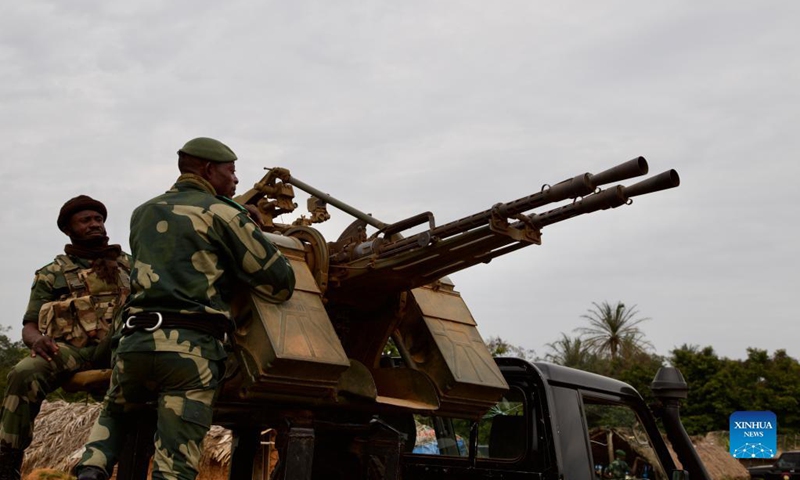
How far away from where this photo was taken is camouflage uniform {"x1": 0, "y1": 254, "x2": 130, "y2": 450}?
15.3 ft

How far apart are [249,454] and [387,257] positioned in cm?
120

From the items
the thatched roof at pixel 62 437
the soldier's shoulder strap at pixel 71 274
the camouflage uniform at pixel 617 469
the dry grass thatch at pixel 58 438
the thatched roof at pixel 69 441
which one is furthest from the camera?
the dry grass thatch at pixel 58 438

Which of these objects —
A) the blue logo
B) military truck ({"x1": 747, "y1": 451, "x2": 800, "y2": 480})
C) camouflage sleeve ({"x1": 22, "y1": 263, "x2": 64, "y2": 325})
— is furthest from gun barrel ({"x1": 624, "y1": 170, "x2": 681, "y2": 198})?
military truck ({"x1": 747, "y1": 451, "x2": 800, "y2": 480})

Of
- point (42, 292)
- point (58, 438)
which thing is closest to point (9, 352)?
point (58, 438)

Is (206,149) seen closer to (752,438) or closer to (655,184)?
(655,184)

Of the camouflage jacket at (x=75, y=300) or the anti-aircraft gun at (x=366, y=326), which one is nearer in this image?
the anti-aircraft gun at (x=366, y=326)

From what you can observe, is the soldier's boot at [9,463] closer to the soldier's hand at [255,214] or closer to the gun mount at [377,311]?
the gun mount at [377,311]

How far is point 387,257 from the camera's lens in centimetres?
478

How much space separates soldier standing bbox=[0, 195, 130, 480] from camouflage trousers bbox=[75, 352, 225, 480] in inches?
33.2

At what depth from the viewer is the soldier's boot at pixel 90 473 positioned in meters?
3.81

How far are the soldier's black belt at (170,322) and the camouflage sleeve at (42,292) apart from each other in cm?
135

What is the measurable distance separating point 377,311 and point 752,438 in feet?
35.9

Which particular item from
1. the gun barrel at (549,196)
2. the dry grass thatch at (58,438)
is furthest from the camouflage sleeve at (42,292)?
the dry grass thatch at (58,438)

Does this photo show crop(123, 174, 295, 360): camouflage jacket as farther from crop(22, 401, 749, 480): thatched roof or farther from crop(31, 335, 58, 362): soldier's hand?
crop(22, 401, 749, 480): thatched roof
